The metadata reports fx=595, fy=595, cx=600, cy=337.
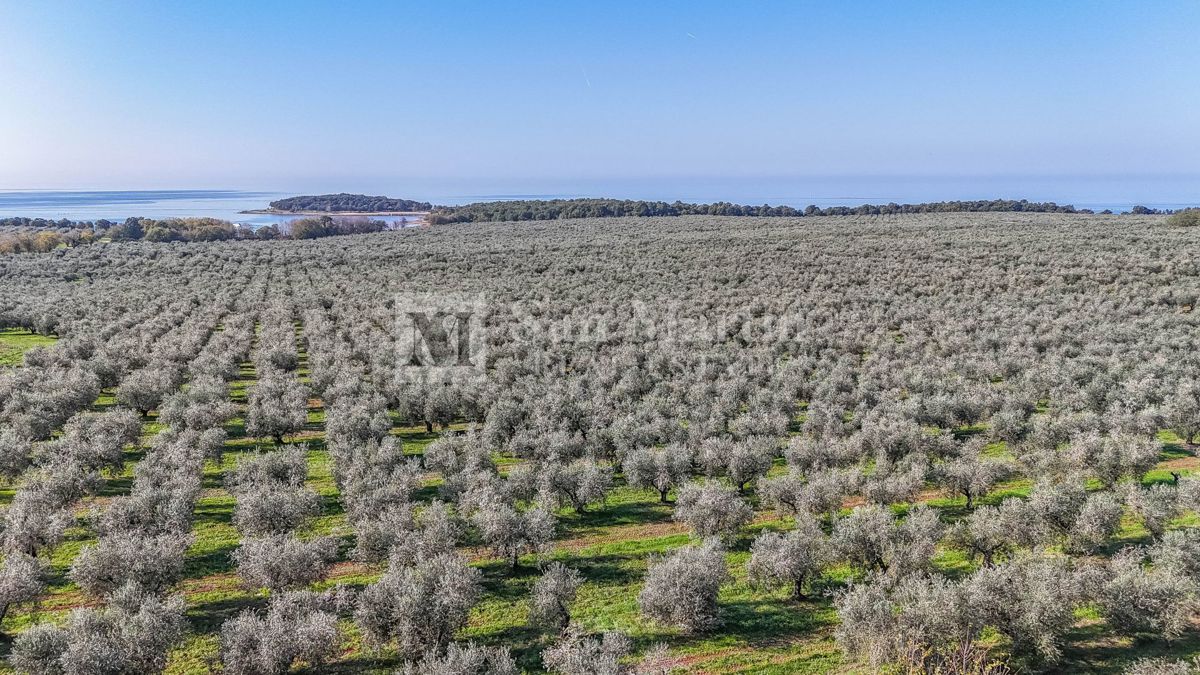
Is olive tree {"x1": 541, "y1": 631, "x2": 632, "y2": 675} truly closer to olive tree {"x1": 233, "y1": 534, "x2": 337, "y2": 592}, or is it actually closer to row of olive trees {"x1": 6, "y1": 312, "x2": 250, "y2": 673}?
olive tree {"x1": 233, "y1": 534, "x2": 337, "y2": 592}

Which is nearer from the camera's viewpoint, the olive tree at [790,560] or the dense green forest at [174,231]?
the olive tree at [790,560]

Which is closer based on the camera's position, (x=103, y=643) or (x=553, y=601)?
(x=103, y=643)

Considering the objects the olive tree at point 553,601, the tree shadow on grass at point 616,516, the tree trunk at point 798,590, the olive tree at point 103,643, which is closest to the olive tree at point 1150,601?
the tree trunk at point 798,590

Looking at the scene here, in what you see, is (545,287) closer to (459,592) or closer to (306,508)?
(306,508)

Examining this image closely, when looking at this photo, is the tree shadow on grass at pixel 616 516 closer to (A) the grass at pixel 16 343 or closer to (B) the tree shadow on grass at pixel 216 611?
(B) the tree shadow on grass at pixel 216 611

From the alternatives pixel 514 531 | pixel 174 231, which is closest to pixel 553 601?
pixel 514 531

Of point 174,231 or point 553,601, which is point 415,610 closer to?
point 553,601

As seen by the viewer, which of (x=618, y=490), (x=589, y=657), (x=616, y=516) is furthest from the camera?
(x=618, y=490)

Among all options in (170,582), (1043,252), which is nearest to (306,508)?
(170,582)

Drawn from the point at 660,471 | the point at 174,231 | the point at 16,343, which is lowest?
the point at 660,471
